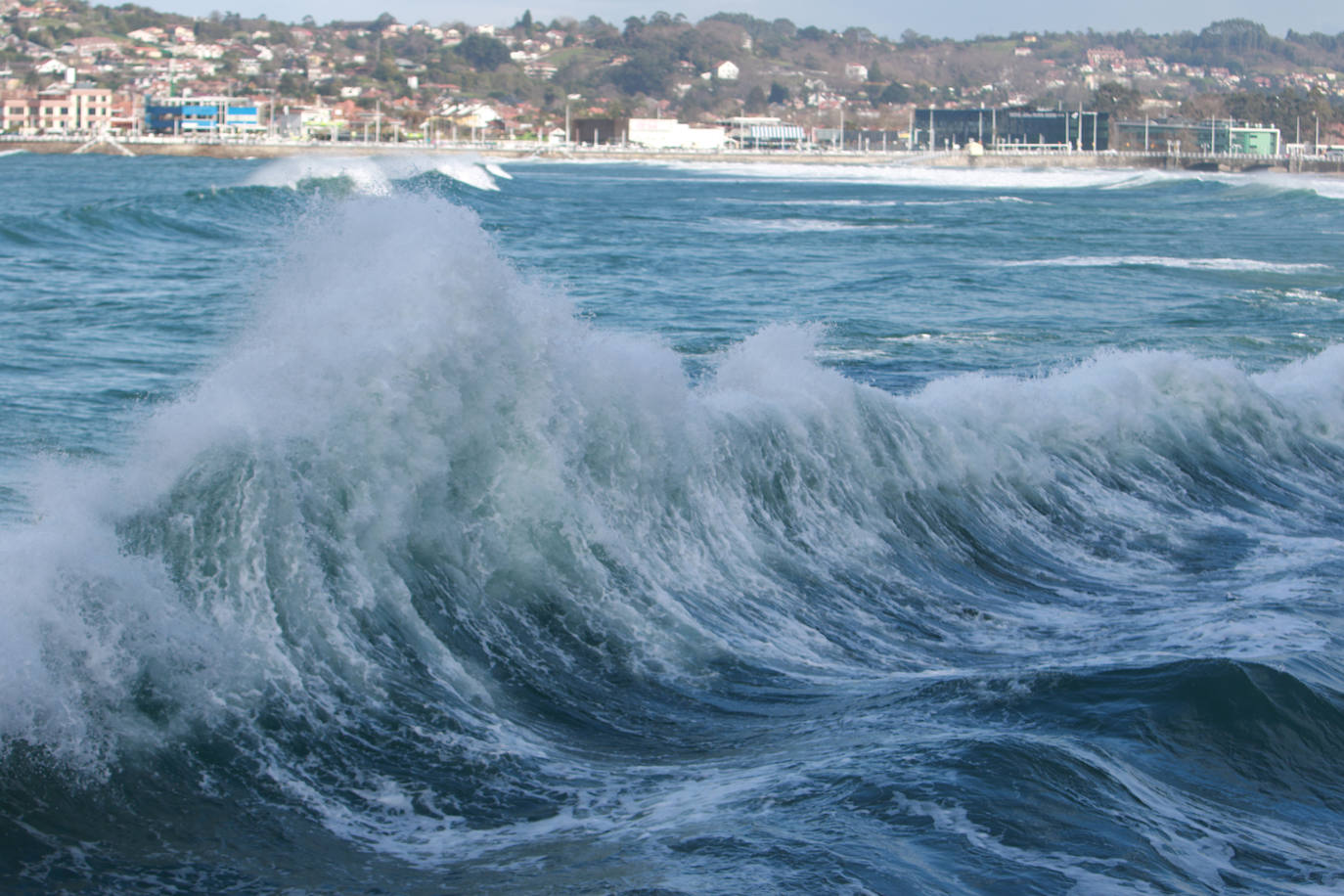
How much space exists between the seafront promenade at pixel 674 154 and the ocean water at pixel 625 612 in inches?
4317

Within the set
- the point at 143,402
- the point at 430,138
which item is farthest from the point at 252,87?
the point at 143,402

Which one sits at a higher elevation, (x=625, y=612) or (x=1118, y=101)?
(x=1118, y=101)

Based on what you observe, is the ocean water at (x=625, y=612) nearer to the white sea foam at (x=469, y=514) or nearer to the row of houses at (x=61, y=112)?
the white sea foam at (x=469, y=514)

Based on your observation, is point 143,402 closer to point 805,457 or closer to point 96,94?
point 805,457

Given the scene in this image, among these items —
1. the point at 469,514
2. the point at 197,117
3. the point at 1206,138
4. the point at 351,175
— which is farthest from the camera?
the point at 197,117

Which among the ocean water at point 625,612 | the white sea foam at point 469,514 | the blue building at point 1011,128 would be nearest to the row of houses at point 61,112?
the blue building at point 1011,128

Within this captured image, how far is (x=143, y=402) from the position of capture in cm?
1169

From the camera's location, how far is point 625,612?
6.92 metres

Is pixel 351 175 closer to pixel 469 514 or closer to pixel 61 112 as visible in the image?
pixel 469 514

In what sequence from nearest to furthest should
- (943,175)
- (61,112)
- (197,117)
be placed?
(943,175) < (61,112) < (197,117)

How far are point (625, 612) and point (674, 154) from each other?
141122mm

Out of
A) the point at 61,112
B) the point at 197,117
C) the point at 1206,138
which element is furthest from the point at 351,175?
the point at 1206,138

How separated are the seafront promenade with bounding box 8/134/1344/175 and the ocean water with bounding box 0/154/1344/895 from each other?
10965 cm

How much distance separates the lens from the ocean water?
4.67 metres
